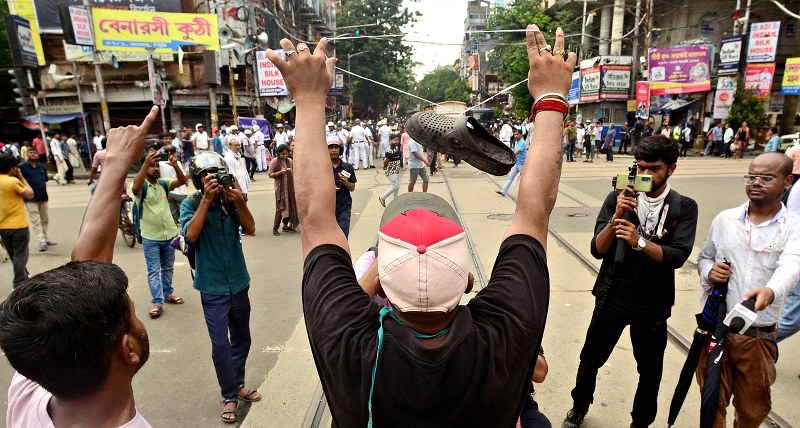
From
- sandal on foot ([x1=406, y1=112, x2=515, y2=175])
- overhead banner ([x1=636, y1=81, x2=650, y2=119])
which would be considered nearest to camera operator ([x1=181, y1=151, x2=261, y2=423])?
sandal on foot ([x1=406, y1=112, x2=515, y2=175])

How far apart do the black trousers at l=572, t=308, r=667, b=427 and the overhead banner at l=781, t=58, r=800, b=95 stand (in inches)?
816

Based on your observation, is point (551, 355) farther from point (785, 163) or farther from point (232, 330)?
point (232, 330)

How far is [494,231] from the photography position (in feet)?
25.8

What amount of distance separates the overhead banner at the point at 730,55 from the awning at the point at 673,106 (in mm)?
3918

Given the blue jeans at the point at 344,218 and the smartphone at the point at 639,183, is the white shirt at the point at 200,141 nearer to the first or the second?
the blue jeans at the point at 344,218

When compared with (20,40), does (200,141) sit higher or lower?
lower

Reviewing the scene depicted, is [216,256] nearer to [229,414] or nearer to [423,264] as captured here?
[229,414]

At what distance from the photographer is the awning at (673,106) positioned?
76.0ft

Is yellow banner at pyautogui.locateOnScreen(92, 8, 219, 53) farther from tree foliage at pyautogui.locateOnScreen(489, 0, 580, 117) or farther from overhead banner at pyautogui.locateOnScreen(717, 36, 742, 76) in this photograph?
overhead banner at pyautogui.locateOnScreen(717, 36, 742, 76)

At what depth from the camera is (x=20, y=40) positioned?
1566 centimetres

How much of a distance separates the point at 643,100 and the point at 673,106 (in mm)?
3788

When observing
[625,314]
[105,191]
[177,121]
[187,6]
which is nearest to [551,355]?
[625,314]

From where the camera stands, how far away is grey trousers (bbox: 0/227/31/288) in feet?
18.6

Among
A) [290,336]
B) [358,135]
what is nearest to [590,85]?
Result: [358,135]
